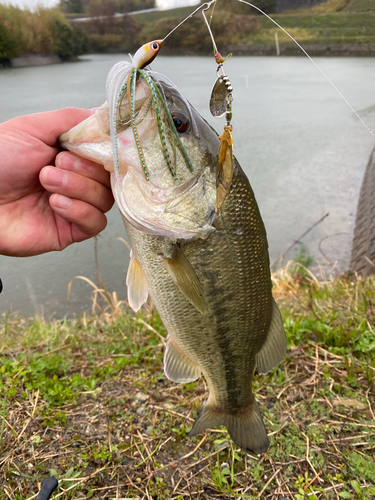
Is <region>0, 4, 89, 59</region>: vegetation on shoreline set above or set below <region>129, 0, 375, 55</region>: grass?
above

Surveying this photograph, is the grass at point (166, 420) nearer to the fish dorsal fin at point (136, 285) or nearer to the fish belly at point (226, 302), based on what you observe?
the fish belly at point (226, 302)

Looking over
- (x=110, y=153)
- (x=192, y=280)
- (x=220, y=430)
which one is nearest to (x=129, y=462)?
(x=220, y=430)

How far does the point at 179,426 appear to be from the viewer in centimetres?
203

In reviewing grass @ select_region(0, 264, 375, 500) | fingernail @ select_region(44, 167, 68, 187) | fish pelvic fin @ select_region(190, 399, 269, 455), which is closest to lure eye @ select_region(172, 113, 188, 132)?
fingernail @ select_region(44, 167, 68, 187)

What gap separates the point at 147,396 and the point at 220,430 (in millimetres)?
520

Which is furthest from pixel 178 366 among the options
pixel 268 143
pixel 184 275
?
pixel 268 143

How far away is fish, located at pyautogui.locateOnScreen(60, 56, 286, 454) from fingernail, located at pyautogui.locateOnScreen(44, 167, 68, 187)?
15 cm

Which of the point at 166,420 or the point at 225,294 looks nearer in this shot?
the point at 225,294

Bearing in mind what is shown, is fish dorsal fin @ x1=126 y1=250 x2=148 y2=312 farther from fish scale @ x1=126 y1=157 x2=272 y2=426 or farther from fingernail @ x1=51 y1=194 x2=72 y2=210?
fingernail @ x1=51 y1=194 x2=72 y2=210

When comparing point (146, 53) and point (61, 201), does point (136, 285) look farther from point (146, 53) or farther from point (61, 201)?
point (146, 53)

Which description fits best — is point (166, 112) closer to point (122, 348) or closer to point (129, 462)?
point (129, 462)

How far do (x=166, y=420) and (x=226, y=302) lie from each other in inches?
44.0

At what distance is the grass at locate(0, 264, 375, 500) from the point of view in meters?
1.71

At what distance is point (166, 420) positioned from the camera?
207cm
